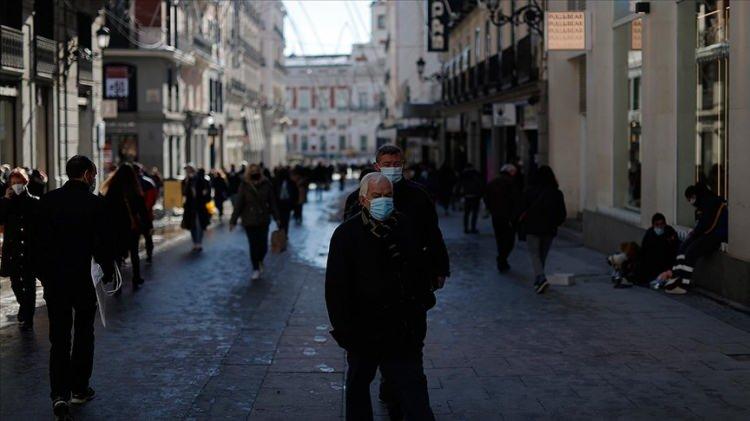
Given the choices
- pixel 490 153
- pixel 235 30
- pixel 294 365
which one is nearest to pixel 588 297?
pixel 294 365

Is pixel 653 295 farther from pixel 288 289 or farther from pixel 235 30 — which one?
pixel 235 30

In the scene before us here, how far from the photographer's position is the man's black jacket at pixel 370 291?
5.71 meters

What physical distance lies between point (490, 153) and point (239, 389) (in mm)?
29709

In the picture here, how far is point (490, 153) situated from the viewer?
37531mm

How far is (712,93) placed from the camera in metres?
14.1

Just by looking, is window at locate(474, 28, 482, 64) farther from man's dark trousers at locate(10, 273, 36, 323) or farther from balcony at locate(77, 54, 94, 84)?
man's dark trousers at locate(10, 273, 36, 323)

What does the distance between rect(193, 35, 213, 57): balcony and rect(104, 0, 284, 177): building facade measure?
0.04m

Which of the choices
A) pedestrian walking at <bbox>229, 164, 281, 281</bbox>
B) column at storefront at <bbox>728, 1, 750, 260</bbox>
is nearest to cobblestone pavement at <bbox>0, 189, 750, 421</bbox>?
pedestrian walking at <bbox>229, 164, 281, 281</bbox>

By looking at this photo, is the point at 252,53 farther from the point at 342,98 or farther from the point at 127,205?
the point at 127,205

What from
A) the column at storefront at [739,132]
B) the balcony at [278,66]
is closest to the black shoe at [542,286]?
the column at storefront at [739,132]

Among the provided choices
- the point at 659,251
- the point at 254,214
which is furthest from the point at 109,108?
the point at 659,251

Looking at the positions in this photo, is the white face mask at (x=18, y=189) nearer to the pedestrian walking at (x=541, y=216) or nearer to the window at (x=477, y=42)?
the pedestrian walking at (x=541, y=216)

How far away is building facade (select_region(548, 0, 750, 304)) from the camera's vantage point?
483 inches

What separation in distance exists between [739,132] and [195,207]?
10610 millimetres
